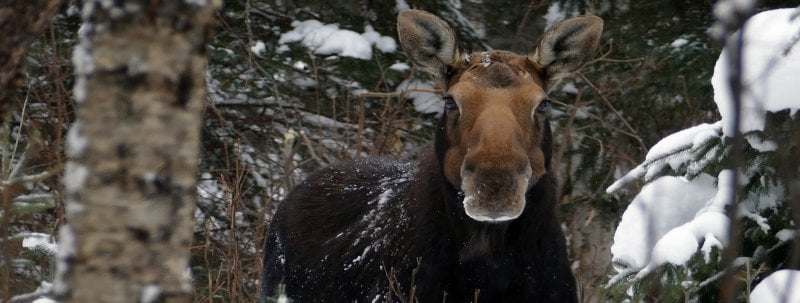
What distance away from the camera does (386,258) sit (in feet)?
18.6

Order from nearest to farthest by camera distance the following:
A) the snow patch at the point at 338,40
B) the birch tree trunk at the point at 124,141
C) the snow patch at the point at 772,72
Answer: the birch tree trunk at the point at 124,141, the snow patch at the point at 772,72, the snow patch at the point at 338,40

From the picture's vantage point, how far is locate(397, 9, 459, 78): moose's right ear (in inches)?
243

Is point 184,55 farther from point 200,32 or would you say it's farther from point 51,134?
point 51,134

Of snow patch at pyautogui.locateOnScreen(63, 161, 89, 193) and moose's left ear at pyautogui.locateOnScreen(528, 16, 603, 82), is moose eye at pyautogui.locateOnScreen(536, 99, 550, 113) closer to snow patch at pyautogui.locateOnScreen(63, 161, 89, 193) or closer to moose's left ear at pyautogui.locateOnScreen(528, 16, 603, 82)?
moose's left ear at pyautogui.locateOnScreen(528, 16, 603, 82)

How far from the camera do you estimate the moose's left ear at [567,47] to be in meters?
6.13

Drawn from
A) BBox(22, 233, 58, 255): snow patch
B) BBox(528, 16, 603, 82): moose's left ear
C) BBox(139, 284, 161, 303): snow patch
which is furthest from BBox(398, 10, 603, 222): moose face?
BBox(139, 284, 161, 303): snow patch

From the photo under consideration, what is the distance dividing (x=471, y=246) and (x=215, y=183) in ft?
20.1

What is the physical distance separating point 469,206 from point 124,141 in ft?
9.73

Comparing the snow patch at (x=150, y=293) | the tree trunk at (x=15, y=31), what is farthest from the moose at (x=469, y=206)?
the snow patch at (x=150, y=293)

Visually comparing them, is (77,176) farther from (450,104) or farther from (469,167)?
(450,104)

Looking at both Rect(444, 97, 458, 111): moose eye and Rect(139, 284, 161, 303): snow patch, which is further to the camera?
Rect(444, 97, 458, 111): moose eye

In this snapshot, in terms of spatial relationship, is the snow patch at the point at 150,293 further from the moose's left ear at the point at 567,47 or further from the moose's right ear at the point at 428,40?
the moose's left ear at the point at 567,47

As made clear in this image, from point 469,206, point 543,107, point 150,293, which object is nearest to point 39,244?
point 469,206

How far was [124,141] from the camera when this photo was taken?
2.23 metres
